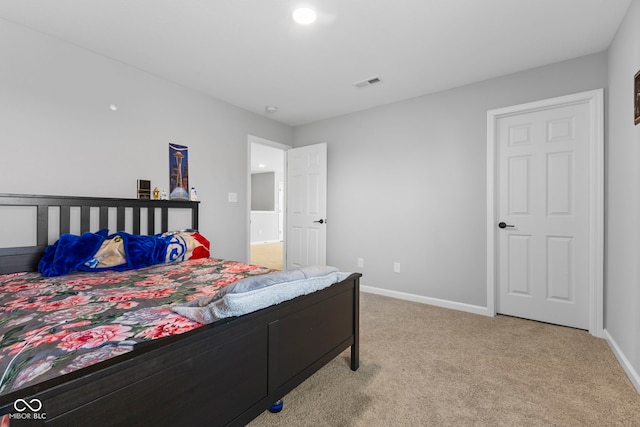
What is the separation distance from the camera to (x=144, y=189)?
2877 mm

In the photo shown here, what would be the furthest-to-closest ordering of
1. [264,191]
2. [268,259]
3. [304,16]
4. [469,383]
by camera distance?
[264,191], [268,259], [304,16], [469,383]

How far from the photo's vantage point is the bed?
0.74m

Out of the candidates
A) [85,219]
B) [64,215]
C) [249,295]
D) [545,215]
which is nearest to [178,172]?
[85,219]

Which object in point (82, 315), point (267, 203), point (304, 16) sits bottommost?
point (82, 315)

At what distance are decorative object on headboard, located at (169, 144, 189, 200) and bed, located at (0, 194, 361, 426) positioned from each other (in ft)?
3.88

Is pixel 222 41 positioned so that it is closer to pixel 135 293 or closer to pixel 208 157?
pixel 208 157

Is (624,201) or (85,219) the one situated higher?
(624,201)

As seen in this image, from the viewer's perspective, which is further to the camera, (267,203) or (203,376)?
(267,203)

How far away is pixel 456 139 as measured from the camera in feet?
10.6

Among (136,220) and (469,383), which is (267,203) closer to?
(136,220)

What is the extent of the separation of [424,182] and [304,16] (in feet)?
7.17

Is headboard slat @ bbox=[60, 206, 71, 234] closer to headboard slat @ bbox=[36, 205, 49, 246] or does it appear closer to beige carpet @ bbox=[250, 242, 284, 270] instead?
headboard slat @ bbox=[36, 205, 49, 246]

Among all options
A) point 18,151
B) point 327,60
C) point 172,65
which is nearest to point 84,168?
point 18,151

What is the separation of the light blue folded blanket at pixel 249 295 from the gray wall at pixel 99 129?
1.95m
